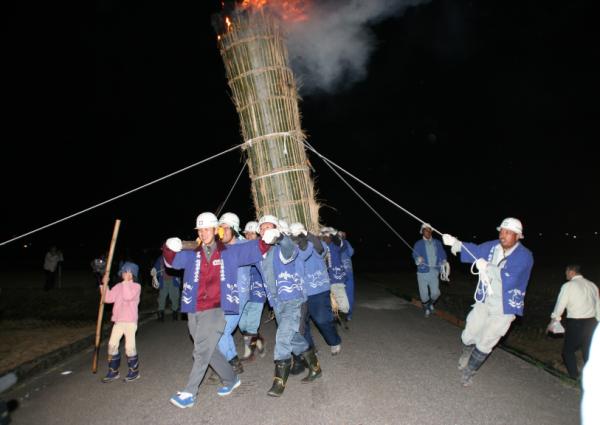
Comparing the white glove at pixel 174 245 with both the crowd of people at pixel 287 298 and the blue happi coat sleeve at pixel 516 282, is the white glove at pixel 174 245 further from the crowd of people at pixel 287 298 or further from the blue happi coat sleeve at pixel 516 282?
the blue happi coat sleeve at pixel 516 282

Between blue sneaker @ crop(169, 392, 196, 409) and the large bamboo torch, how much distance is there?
9.42 ft

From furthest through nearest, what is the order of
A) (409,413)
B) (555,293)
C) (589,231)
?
(589,231), (555,293), (409,413)

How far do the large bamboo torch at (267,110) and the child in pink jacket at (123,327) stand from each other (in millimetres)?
2280

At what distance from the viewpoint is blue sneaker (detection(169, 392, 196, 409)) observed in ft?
13.5

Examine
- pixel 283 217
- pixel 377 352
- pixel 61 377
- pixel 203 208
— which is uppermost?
pixel 203 208

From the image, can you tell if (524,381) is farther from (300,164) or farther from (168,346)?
(168,346)

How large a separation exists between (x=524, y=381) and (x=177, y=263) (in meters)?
4.31

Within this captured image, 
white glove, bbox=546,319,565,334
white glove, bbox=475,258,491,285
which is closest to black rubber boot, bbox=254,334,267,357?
white glove, bbox=475,258,491,285

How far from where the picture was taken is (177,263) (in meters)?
4.48

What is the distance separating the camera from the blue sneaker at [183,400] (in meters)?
4.12

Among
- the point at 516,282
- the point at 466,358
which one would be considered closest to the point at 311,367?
the point at 466,358

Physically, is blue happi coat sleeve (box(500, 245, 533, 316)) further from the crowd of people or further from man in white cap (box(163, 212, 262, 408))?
man in white cap (box(163, 212, 262, 408))

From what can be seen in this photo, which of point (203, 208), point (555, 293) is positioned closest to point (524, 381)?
point (555, 293)

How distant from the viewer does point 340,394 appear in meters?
4.38
